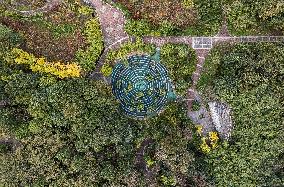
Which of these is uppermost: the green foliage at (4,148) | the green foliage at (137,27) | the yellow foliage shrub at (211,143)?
the green foliage at (137,27)

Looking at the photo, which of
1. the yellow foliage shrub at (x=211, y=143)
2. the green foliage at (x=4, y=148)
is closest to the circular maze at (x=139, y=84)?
the yellow foliage shrub at (x=211, y=143)

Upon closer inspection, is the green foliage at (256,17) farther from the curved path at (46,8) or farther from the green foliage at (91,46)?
the curved path at (46,8)

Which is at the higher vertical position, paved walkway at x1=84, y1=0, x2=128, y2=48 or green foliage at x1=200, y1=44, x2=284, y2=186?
paved walkway at x1=84, y1=0, x2=128, y2=48

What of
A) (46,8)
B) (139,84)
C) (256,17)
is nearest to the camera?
(256,17)

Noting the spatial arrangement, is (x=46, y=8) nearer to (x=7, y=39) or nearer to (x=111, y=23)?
(x=7, y=39)

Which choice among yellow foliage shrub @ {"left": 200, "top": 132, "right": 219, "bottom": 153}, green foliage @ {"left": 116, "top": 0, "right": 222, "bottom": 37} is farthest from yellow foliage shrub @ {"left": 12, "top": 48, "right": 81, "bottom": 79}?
yellow foliage shrub @ {"left": 200, "top": 132, "right": 219, "bottom": 153}

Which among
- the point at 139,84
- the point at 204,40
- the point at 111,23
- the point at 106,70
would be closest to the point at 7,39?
the point at 106,70

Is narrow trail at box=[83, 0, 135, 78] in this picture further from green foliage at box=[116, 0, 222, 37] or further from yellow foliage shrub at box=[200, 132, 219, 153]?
yellow foliage shrub at box=[200, 132, 219, 153]
